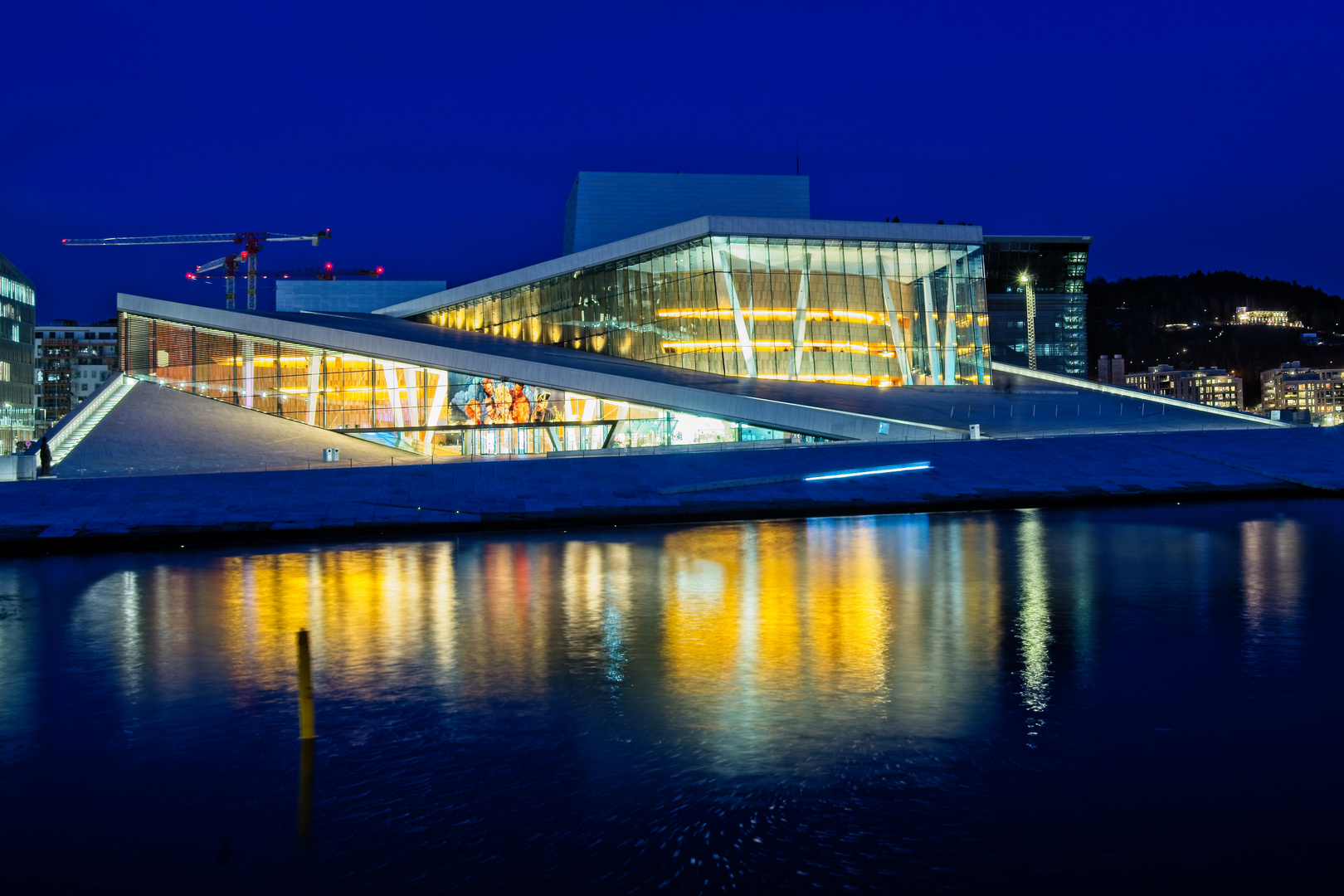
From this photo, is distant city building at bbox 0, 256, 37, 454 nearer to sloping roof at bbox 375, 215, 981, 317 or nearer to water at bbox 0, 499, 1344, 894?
sloping roof at bbox 375, 215, 981, 317

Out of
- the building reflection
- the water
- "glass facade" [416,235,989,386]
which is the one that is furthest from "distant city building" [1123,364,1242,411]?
the water

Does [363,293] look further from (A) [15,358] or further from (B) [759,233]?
(B) [759,233]

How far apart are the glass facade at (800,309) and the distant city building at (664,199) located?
332 inches

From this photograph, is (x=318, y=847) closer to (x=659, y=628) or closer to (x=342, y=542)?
(x=659, y=628)

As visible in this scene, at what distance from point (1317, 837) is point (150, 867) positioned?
4.76 metres

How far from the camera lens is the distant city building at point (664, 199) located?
4984 centimetres

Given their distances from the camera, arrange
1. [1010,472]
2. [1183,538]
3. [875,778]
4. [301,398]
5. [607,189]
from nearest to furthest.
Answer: [875,778] → [1183,538] → [1010,472] → [301,398] → [607,189]

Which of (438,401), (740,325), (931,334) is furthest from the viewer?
(931,334)

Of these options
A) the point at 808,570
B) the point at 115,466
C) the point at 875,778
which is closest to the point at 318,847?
the point at 875,778

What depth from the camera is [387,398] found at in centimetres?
3556

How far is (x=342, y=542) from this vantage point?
63.9 feet

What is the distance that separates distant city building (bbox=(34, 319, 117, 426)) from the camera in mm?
115562

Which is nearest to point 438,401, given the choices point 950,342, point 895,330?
point 895,330

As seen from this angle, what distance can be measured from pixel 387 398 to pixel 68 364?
9652 cm
